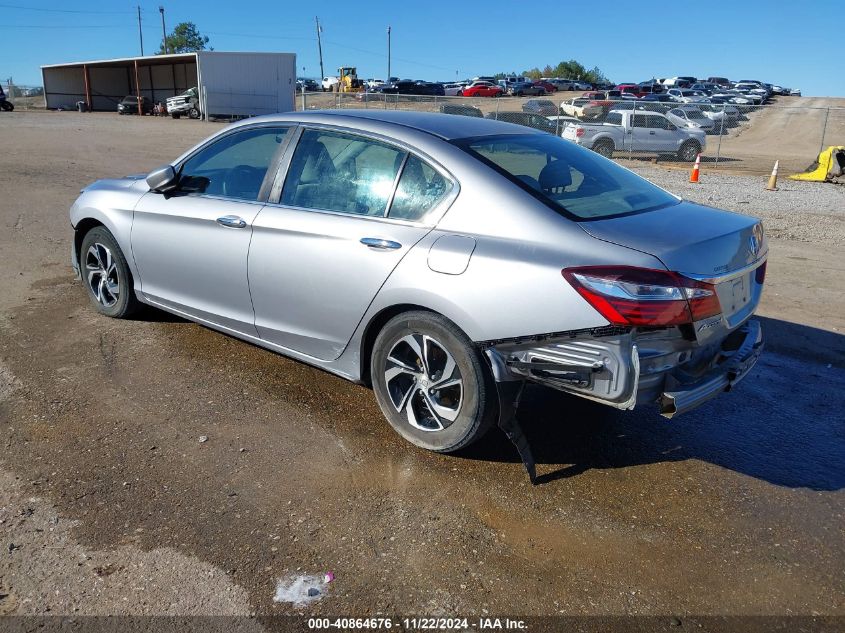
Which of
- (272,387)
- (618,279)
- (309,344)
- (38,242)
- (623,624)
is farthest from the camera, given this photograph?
(38,242)

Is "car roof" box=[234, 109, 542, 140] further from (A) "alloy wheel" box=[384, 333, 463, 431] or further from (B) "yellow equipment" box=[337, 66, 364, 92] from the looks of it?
(B) "yellow equipment" box=[337, 66, 364, 92]

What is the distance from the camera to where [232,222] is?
14.4ft

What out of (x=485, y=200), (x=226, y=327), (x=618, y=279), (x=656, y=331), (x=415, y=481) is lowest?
(x=415, y=481)

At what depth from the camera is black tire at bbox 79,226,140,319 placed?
→ 5352 mm

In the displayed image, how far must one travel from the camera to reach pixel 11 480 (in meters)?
3.40

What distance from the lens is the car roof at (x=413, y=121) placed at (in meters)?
4.02

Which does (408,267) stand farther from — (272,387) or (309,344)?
(272,387)

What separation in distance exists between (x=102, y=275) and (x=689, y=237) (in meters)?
4.33

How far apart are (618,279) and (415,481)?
1375mm

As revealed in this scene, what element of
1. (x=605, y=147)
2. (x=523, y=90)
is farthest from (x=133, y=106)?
(x=605, y=147)

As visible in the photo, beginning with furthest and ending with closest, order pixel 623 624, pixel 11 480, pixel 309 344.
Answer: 1. pixel 309 344
2. pixel 11 480
3. pixel 623 624

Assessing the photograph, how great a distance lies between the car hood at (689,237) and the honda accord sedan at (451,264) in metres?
0.01

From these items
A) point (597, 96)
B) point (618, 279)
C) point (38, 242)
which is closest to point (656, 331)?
point (618, 279)

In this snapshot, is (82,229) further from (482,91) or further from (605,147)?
(482,91)
